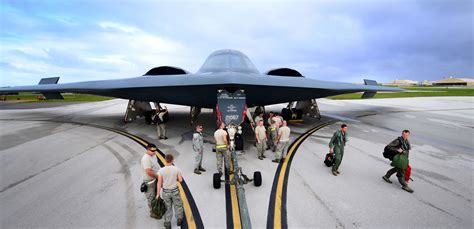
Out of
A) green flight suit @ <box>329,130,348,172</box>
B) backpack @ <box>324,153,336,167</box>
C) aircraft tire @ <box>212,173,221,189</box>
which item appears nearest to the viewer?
aircraft tire @ <box>212,173,221,189</box>

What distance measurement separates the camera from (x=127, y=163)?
6.08m

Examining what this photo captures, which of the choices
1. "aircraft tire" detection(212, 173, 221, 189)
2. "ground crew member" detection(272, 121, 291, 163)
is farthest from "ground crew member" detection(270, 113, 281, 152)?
→ "aircraft tire" detection(212, 173, 221, 189)

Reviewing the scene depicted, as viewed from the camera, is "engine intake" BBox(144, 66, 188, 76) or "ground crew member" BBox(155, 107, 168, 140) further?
"engine intake" BBox(144, 66, 188, 76)

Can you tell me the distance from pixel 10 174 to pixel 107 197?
142 inches

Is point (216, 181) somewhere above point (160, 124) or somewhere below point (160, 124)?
below

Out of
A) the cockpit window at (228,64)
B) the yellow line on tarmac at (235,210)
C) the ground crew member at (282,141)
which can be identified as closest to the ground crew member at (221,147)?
the yellow line on tarmac at (235,210)

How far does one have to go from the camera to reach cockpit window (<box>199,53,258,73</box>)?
11.1 m

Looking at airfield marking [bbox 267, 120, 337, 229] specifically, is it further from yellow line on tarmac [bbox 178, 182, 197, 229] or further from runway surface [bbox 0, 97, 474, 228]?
yellow line on tarmac [bbox 178, 182, 197, 229]

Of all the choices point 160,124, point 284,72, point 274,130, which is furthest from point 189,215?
point 284,72

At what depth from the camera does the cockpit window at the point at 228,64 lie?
1115cm

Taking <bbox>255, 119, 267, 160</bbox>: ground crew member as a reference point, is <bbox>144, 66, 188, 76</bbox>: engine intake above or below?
above

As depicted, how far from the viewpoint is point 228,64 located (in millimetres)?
11344

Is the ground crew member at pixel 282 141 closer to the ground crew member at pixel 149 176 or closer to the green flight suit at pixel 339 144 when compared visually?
the green flight suit at pixel 339 144

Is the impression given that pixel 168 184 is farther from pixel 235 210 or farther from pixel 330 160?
pixel 330 160
